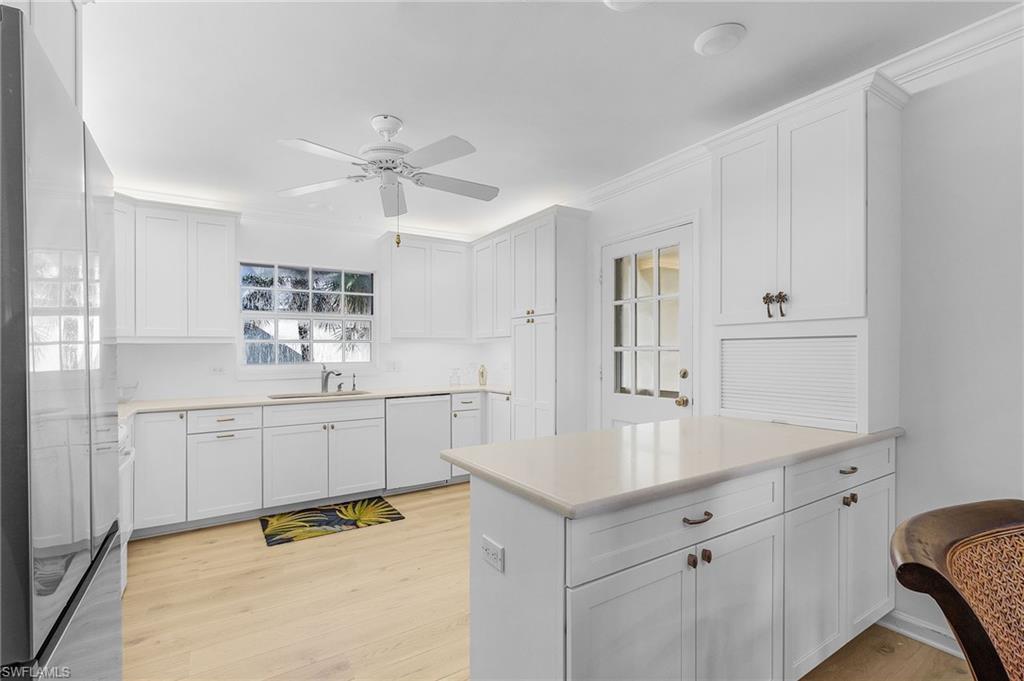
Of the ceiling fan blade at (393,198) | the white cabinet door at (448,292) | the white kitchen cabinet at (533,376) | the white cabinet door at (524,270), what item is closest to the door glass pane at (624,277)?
the white kitchen cabinet at (533,376)

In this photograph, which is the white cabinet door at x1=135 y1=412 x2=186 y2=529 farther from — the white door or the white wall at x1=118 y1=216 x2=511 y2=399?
the white door

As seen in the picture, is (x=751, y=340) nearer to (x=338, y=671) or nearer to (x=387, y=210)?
(x=387, y=210)

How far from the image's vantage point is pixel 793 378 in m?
2.39

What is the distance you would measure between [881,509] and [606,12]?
2.43m

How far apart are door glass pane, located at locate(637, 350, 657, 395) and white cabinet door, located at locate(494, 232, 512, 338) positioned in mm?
1395

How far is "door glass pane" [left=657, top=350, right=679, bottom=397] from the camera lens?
3350mm

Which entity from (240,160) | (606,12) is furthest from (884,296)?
(240,160)

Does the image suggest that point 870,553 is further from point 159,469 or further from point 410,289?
point 159,469

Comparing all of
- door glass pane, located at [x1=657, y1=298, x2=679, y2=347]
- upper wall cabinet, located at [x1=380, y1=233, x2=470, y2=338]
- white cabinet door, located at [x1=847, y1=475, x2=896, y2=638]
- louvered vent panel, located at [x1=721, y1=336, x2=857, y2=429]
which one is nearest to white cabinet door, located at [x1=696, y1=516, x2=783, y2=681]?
white cabinet door, located at [x1=847, y1=475, x2=896, y2=638]

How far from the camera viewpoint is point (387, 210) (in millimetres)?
3068

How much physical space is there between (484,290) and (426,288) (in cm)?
61

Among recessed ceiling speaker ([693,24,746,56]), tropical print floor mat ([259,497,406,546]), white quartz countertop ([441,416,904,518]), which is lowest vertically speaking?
tropical print floor mat ([259,497,406,546])

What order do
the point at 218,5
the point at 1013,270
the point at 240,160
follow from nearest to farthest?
1. the point at 218,5
2. the point at 1013,270
3. the point at 240,160

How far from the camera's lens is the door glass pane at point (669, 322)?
3.36m
